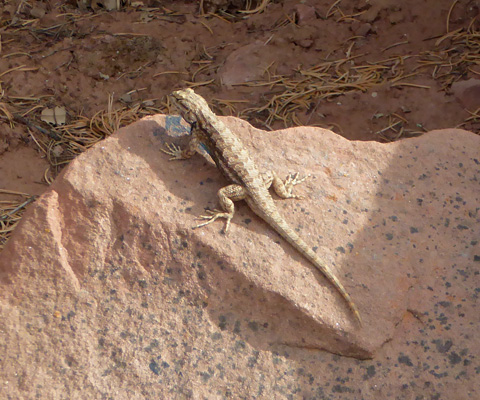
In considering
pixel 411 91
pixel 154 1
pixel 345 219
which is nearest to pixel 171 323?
pixel 345 219

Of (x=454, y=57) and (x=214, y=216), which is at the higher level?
(x=214, y=216)

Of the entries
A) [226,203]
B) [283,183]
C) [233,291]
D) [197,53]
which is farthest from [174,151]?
[197,53]

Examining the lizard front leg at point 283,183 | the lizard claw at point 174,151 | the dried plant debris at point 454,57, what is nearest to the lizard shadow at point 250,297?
the lizard front leg at point 283,183

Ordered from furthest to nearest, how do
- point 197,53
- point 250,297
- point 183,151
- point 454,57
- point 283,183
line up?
point 197,53, point 454,57, point 183,151, point 283,183, point 250,297

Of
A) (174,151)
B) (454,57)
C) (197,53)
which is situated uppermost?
(174,151)

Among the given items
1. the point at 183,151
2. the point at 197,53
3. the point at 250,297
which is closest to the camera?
the point at 250,297

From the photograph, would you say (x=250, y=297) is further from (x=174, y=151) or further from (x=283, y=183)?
(x=174, y=151)

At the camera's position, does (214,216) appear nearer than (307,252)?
No
